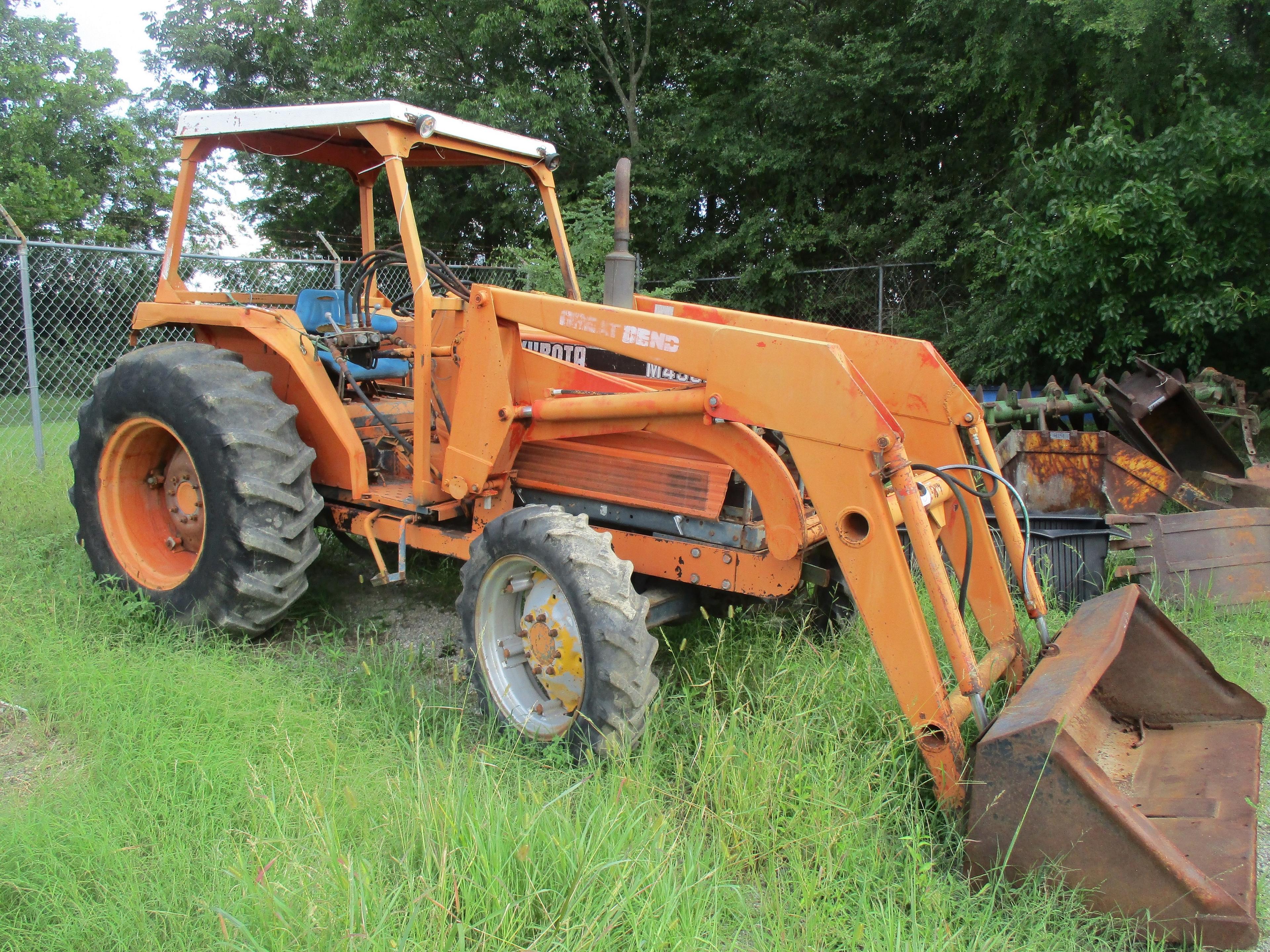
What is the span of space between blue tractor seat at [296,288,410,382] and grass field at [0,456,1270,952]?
1636 mm

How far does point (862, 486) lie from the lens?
8.64 feet

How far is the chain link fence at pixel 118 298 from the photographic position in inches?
334

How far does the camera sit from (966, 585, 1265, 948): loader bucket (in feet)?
7.07

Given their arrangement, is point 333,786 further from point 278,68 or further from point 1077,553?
point 278,68

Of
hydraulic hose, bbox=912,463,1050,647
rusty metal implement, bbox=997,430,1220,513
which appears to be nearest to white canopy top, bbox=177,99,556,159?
hydraulic hose, bbox=912,463,1050,647

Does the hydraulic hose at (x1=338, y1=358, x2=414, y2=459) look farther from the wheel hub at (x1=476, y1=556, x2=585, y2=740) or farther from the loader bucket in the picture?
the loader bucket

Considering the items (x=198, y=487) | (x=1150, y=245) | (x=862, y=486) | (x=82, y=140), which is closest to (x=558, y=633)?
(x=862, y=486)

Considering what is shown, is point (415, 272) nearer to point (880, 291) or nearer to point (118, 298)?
point (880, 291)

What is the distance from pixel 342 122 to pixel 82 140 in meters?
21.5

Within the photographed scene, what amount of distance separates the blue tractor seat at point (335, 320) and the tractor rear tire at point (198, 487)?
1.72ft

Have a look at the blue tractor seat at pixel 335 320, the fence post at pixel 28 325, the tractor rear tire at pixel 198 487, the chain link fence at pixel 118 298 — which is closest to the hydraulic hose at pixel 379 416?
the blue tractor seat at pixel 335 320

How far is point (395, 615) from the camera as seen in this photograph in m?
4.68

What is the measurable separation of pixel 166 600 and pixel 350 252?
12.2m

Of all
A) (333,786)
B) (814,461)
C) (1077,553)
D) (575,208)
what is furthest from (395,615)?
(575,208)
